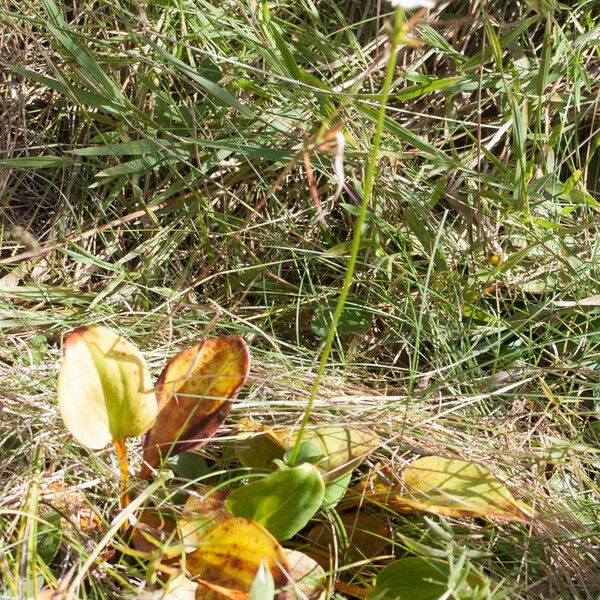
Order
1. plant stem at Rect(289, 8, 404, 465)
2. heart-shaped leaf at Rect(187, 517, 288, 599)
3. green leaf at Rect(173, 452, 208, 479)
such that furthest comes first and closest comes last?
green leaf at Rect(173, 452, 208, 479) → heart-shaped leaf at Rect(187, 517, 288, 599) → plant stem at Rect(289, 8, 404, 465)

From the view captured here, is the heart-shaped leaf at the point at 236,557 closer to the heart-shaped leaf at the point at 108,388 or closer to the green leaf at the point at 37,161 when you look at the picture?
the heart-shaped leaf at the point at 108,388

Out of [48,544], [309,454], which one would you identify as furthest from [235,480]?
[48,544]

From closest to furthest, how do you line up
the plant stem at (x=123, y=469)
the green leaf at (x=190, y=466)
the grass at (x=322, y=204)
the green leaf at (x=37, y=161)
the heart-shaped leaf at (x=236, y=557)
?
the heart-shaped leaf at (x=236, y=557) → the plant stem at (x=123, y=469) → the green leaf at (x=190, y=466) → the grass at (x=322, y=204) → the green leaf at (x=37, y=161)

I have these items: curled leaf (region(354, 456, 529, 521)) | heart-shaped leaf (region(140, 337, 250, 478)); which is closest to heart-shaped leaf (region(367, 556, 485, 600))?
curled leaf (region(354, 456, 529, 521))

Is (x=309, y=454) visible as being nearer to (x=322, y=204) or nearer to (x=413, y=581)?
Result: (x=413, y=581)

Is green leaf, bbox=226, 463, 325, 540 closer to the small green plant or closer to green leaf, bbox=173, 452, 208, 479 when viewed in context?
the small green plant

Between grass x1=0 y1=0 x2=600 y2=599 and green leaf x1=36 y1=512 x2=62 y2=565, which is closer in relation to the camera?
green leaf x1=36 y1=512 x2=62 y2=565

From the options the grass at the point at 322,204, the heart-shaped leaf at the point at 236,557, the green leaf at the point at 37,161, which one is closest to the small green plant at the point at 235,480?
the heart-shaped leaf at the point at 236,557

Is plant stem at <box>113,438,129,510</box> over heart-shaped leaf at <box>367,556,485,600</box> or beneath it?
A: over
